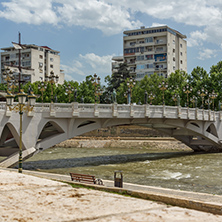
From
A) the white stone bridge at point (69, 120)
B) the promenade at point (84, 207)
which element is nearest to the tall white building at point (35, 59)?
the white stone bridge at point (69, 120)

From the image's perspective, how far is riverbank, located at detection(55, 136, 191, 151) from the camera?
58.7m

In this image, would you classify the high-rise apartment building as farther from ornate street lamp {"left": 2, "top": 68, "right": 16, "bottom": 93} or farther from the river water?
ornate street lamp {"left": 2, "top": 68, "right": 16, "bottom": 93}

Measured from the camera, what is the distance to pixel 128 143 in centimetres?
6191

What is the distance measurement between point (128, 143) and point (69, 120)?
31.7 metres

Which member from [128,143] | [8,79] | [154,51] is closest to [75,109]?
[8,79]

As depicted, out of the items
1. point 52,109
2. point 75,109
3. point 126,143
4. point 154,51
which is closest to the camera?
point 52,109

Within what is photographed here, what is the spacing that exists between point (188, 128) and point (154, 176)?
50.0ft

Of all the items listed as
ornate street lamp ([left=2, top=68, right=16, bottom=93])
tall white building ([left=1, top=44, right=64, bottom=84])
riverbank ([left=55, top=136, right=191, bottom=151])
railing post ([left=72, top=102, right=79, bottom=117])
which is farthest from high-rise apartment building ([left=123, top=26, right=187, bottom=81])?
ornate street lamp ([left=2, top=68, right=16, bottom=93])

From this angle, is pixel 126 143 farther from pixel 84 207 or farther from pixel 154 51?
pixel 84 207

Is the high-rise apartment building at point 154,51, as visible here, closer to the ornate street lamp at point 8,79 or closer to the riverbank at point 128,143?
the riverbank at point 128,143

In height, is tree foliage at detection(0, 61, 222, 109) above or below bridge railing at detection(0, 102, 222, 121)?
above

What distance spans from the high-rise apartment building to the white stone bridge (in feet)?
151

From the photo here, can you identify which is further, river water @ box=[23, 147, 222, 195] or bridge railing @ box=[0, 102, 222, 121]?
bridge railing @ box=[0, 102, 222, 121]

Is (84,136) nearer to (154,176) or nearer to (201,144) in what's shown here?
(201,144)
